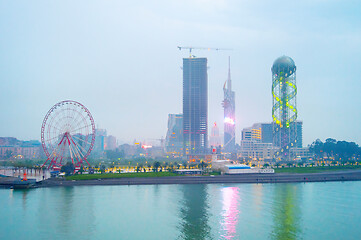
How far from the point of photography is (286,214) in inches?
1203

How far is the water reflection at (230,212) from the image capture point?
2514 cm

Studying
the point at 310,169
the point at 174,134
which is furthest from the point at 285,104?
the point at 174,134

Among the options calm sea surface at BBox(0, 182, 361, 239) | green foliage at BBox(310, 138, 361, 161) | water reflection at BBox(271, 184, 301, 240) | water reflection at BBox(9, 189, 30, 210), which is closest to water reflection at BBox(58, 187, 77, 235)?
calm sea surface at BBox(0, 182, 361, 239)

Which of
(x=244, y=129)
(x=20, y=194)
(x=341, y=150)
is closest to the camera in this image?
(x=20, y=194)

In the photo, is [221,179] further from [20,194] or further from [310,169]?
[20,194]

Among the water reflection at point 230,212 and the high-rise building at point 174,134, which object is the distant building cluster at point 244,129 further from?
the water reflection at point 230,212

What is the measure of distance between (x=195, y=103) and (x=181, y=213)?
132693 millimetres

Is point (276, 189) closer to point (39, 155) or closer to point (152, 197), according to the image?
point (152, 197)

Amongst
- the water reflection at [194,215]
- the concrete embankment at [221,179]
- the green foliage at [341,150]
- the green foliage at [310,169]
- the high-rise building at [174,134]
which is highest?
the high-rise building at [174,134]

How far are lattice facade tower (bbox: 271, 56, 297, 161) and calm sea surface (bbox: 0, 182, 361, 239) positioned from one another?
1395 inches

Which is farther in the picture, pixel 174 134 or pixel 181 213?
pixel 174 134

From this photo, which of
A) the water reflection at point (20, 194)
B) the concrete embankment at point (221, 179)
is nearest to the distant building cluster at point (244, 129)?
the concrete embankment at point (221, 179)

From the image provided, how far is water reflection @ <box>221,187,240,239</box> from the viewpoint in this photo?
25.1 metres

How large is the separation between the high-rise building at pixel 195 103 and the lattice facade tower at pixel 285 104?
7825 cm
